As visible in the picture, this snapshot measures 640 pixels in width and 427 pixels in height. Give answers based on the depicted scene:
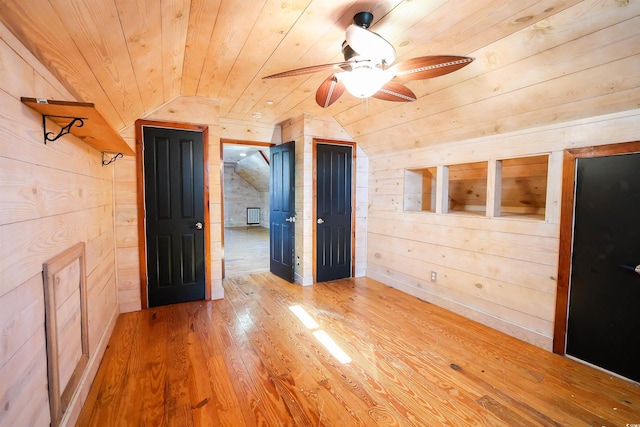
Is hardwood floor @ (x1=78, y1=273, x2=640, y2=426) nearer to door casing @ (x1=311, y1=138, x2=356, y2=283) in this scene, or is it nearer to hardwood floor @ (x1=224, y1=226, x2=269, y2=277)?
door casing @ (x1=311, y1=138, x2=356, y2=283)

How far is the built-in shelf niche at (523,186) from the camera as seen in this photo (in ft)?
9.26

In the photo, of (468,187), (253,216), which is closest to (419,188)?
(468,187)

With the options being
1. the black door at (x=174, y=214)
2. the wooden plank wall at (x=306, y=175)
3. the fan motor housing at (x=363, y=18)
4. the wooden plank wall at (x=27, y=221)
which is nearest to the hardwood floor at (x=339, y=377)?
the black door at (x=174, y=214)

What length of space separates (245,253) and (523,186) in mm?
4942

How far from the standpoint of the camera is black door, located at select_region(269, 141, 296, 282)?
4.13 metres

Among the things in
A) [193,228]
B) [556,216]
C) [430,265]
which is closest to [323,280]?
[430,265]

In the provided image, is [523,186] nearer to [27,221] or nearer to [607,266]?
[607,266]

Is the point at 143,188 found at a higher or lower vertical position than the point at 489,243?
higher

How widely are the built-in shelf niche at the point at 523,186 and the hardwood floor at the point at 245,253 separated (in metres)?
3.59

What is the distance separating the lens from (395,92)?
1.92m

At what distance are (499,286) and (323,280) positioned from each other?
7.24 ft

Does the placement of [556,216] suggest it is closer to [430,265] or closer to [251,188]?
[430,265]

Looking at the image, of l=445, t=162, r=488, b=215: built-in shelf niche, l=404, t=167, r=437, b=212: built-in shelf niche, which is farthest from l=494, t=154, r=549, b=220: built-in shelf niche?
l=404, t=167, r=437, b=212: built-in shelf niche

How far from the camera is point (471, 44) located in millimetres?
1939
